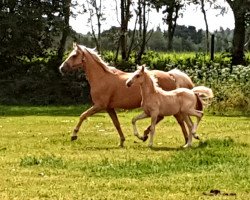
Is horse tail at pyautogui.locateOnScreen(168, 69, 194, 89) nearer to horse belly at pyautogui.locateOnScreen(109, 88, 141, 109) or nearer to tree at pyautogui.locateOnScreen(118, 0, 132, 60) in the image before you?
horse belly at pyautogui.locateOnScreen(109, 88, 141, 109)

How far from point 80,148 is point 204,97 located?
9.50 feet

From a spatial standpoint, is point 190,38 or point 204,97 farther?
point 190,38

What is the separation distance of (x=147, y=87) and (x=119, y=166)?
11.0 ft

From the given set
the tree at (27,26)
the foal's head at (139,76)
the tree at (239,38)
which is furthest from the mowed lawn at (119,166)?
the tree at (239,38)

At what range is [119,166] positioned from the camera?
10562 mm

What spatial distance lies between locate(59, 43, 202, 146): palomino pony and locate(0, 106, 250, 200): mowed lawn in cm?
73

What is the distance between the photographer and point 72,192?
8625 millimetres

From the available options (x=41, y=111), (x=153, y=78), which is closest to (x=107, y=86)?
(x=153, y=78)

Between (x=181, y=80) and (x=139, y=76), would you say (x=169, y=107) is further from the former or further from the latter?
(x=181, y=80)

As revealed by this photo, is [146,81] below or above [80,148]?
above

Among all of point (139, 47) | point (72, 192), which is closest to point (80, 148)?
point (72, 192)

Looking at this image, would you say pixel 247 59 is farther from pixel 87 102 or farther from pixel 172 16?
pixel 172 16

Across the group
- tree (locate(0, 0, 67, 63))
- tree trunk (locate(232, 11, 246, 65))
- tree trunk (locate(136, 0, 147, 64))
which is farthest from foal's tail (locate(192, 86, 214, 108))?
tree trunk (locate(136, 0, 147, 64))

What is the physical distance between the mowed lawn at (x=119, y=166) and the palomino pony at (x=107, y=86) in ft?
2.40
